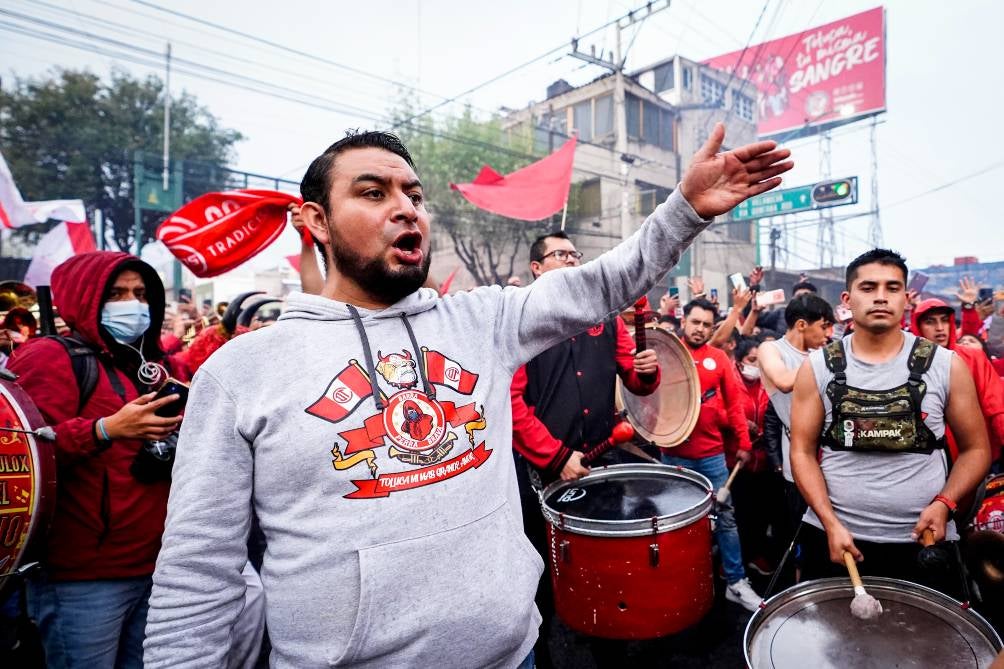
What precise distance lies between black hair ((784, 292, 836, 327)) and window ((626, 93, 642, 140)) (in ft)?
89.3

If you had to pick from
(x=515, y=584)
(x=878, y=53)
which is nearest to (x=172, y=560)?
(x=515, y=584)

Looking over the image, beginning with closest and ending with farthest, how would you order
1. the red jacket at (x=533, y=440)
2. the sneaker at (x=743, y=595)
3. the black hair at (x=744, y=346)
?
the red jacket at (x=533, y=440) → the sneaker at (x=743, y=595) → the black hair at (x=744, y=346)

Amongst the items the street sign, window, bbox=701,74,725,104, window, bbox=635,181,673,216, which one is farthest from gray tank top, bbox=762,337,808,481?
window, bbox=701,74,725,104

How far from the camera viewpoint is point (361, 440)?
147 cm

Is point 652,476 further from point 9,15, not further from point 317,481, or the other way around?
point 9,15

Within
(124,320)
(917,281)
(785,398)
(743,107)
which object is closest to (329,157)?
(124,320)

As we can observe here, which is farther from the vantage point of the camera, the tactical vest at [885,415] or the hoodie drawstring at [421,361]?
the tactical vest at [885,415]

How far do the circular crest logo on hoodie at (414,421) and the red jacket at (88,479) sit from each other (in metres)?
1.60

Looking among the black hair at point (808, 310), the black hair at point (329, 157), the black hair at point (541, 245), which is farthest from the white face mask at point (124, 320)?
the black hair at point (808, 310)

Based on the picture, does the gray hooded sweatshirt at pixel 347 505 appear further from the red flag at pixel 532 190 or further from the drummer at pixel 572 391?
the red flag at pixel 532 190

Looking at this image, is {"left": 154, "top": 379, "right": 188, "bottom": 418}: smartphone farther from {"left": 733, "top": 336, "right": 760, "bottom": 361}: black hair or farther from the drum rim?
{"left": 733, "top": 336, "right": 760, "bottom": 361}: black hair

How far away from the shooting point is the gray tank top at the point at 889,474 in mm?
2750

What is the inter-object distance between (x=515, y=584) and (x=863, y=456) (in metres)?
2.23

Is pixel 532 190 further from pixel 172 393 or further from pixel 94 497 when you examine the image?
pixel 94 497
